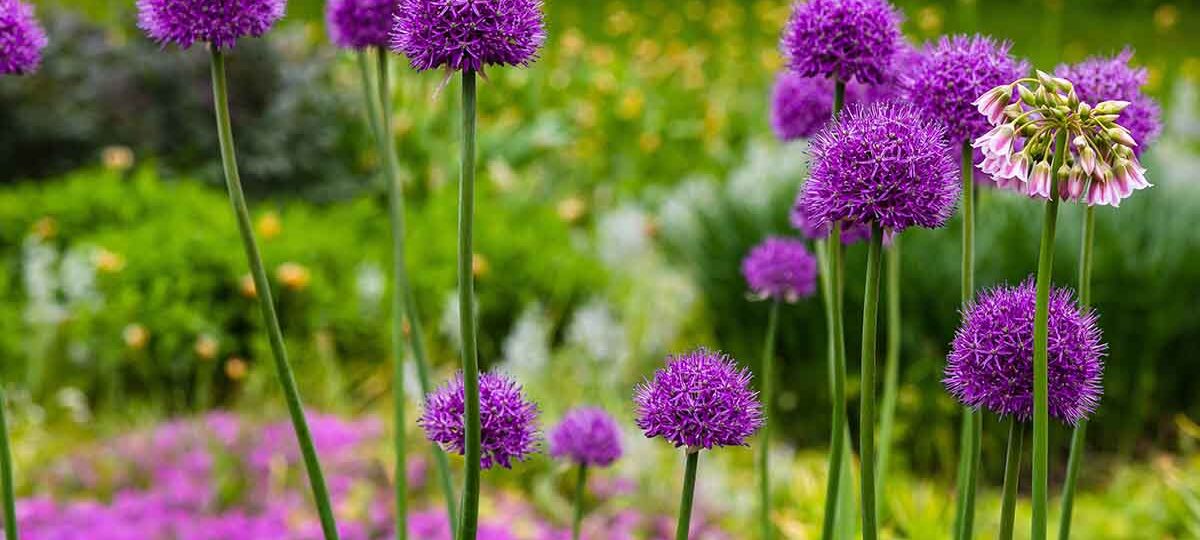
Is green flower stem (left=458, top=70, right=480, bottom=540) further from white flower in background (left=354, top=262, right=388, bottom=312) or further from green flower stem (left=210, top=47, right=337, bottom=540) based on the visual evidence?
white flower in background (left=354, top=262, right=388, bottom=312)

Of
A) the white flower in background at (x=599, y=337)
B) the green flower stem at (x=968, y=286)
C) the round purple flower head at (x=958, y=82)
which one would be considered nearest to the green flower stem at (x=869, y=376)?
the green flower stem at (x=968, y=286)

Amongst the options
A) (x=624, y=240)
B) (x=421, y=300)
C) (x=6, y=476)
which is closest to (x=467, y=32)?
(x=6, y=476)

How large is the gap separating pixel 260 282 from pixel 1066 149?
712mm

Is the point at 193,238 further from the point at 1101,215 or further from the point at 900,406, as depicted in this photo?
the point at 1101,215

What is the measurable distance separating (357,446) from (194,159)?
2.70 metres

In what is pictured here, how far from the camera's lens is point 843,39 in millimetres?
1224

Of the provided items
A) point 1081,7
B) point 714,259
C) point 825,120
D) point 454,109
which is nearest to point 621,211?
point 714,259

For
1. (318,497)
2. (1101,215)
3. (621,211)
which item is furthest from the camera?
(621,211)

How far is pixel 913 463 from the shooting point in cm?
429

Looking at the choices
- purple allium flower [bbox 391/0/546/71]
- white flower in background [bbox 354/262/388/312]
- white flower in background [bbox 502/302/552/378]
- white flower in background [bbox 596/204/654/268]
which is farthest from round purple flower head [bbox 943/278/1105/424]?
white flower in background [bbox 596/204/654/268]

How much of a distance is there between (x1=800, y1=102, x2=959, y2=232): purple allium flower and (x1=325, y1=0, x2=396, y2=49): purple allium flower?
723 mm

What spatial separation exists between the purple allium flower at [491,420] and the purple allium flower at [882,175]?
0.33 meters

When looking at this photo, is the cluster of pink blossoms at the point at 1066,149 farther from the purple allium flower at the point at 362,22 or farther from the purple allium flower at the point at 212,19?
the purple allium flower at the point at 362,22

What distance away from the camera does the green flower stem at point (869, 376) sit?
3.16 feet
